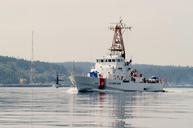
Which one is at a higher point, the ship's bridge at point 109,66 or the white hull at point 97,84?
the ship's bridge at point 109,66

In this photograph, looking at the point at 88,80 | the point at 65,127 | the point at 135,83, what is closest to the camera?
the point at 65,127

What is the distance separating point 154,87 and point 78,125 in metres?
121

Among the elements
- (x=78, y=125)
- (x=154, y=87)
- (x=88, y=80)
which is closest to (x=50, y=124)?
(x=78, y=125)

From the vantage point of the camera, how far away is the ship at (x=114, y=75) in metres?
155

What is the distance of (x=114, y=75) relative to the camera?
160 metres

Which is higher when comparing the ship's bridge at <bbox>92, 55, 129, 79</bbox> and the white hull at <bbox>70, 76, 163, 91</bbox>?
the ship's bridge at <bbox>92, 55, 129, 79</bbox>

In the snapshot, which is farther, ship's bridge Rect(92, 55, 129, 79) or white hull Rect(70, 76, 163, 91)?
ship's bridge Rect(92, 55, 129, 79)

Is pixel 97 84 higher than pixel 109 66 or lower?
lower

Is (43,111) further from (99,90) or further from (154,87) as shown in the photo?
(154,87)

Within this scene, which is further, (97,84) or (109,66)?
(109,66)

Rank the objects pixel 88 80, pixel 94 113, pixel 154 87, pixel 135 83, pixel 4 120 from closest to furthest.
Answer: pixel 4 120 < pixel 94 113 < pixel 88 80 < pixel 135 83 < pixel 154 87

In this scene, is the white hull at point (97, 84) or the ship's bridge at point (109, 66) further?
the ship's bridge at point (109, 66)

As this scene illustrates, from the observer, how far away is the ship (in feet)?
509

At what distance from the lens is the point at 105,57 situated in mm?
160375
